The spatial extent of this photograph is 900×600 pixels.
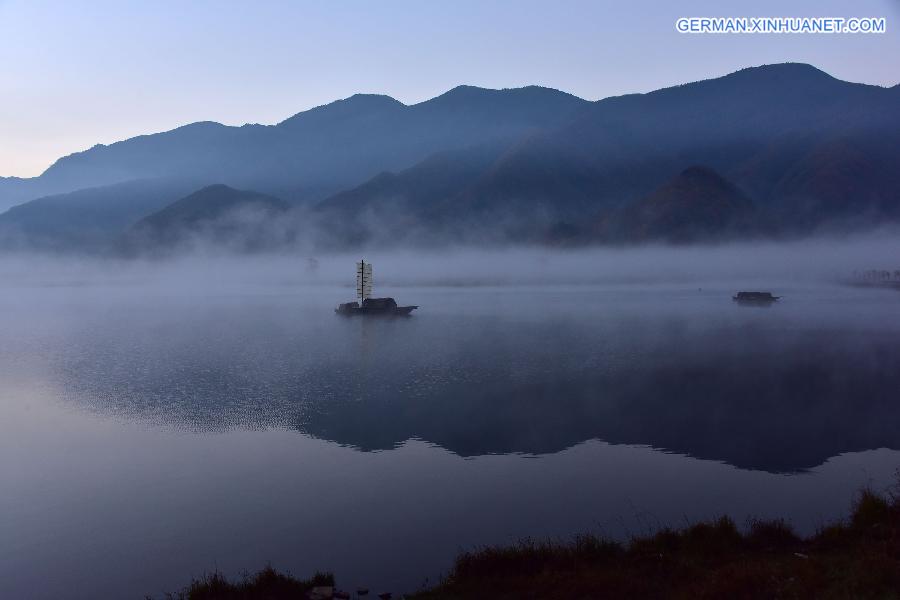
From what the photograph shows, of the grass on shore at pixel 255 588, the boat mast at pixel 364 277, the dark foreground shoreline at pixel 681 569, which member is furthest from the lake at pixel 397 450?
the boat mast at pixel 364 277

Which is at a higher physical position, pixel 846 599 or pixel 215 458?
pixel 846 599

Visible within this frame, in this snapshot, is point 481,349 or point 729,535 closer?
point 729,535

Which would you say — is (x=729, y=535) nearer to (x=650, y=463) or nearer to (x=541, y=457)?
(x=650, y=463)

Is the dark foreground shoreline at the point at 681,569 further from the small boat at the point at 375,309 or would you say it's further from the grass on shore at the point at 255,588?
the small boat at the point at 375,309

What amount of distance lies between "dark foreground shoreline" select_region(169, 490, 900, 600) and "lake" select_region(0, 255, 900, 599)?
1.71 m

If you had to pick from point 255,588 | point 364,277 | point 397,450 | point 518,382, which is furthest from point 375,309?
point 255,588

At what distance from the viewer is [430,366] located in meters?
63.4

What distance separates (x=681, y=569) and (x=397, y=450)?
1844cm

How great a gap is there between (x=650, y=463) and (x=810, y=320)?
3902 inches

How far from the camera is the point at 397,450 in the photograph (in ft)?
109

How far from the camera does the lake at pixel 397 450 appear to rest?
71.2ft

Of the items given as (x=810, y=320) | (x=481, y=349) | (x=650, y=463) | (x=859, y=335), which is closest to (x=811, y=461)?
(x=650, y=463)

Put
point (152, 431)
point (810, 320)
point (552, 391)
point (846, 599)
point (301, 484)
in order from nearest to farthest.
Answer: point (846, 599) → point (301, 484) → point (152, 431) → point (552, 391) → point (810, 320)

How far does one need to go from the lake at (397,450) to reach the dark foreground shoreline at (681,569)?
5.62ft
